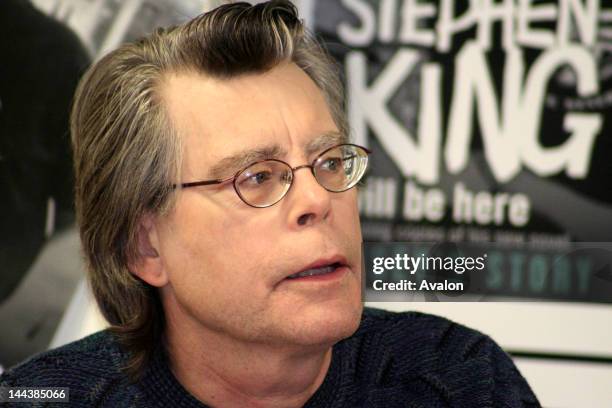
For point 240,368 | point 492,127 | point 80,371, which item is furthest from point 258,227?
point 492,127

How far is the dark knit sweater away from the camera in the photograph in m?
1.66

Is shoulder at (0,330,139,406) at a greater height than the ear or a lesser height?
lesser

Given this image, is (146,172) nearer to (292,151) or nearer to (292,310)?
(292,151)

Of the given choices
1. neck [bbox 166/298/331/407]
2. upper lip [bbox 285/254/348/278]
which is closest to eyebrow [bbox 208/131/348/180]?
upper lip [bbox 285/254/348/278]

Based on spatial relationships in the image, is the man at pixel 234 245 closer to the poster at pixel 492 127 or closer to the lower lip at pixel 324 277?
the lower lip at pixel 324 277

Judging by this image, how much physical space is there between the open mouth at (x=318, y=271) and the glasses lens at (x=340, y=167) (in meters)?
0.15

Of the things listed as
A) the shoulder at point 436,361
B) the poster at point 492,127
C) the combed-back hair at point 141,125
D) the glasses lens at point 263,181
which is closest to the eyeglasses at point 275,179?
the glasses lens at point 263,181

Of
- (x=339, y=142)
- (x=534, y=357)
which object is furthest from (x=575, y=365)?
(x=339, y=142)

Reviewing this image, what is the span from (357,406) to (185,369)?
15.0 inches

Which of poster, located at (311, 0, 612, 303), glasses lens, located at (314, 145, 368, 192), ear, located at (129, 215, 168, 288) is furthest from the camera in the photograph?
poster, located at (311, 0, 612, 303)

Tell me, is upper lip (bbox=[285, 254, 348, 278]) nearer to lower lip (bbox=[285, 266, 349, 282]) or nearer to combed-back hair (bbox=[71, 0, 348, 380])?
lower lip (bbox=[285, 266, 349, 282])

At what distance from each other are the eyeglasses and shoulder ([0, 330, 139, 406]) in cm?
47

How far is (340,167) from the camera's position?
5.25 ft

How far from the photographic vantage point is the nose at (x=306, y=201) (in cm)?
147
